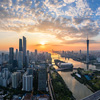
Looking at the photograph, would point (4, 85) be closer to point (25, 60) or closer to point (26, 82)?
point (26, 82)

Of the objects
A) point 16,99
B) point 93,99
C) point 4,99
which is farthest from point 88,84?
point 4,99

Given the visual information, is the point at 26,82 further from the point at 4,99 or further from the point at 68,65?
the point at 68,65

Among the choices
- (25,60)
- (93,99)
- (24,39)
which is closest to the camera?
(93,99)

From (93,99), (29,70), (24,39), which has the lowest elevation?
(93,99)

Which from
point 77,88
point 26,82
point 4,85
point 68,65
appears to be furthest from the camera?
point 68,65

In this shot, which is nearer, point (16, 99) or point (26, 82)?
point (16, 99)

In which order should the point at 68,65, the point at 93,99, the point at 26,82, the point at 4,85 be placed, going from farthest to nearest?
the point at 68,65, the point at 4,85, the point at 26,82, the point at 93,99

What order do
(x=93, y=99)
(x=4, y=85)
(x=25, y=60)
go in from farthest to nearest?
(x=25, y=60), (x=4, y=85), (x=93, y=99)

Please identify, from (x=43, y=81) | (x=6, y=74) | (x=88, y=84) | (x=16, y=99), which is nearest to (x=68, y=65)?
(x=88, y=84)

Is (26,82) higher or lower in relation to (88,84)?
higher
